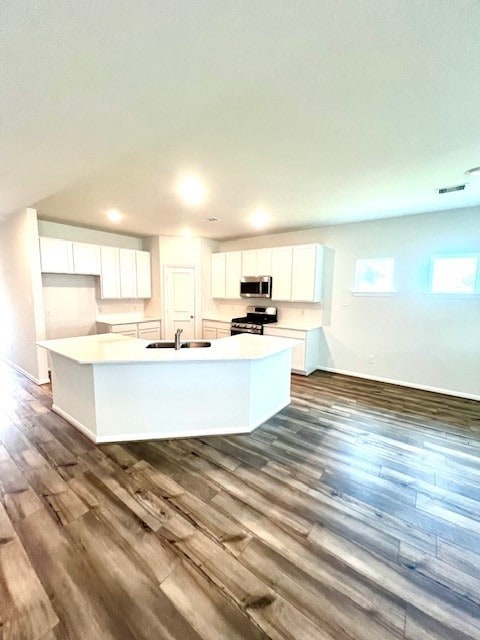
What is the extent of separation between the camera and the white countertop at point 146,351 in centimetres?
254

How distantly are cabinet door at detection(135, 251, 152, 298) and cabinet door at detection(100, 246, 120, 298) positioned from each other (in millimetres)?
438

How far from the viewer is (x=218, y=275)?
617 cm

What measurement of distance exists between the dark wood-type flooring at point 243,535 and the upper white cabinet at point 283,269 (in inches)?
107

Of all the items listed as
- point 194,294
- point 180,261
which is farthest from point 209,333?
point 180,261

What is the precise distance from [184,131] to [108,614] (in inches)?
112

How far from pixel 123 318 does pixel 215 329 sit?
199cm

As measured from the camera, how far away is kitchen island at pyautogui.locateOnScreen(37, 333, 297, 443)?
104 inches

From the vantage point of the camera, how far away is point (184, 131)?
1.97m

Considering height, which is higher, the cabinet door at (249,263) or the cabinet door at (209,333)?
the cabinet door at (249,263)

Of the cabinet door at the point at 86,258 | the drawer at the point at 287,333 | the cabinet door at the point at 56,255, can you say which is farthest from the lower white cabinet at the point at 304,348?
the cabinet door at the point at 56,255

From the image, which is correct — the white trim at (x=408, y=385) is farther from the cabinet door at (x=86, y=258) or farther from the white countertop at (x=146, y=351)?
the cabinet door at (x=86, y=258)

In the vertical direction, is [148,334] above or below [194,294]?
below

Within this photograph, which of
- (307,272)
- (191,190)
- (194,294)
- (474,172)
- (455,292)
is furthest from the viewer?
(194,294)

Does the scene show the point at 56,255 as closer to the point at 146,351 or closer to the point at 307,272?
the point at 146,351
